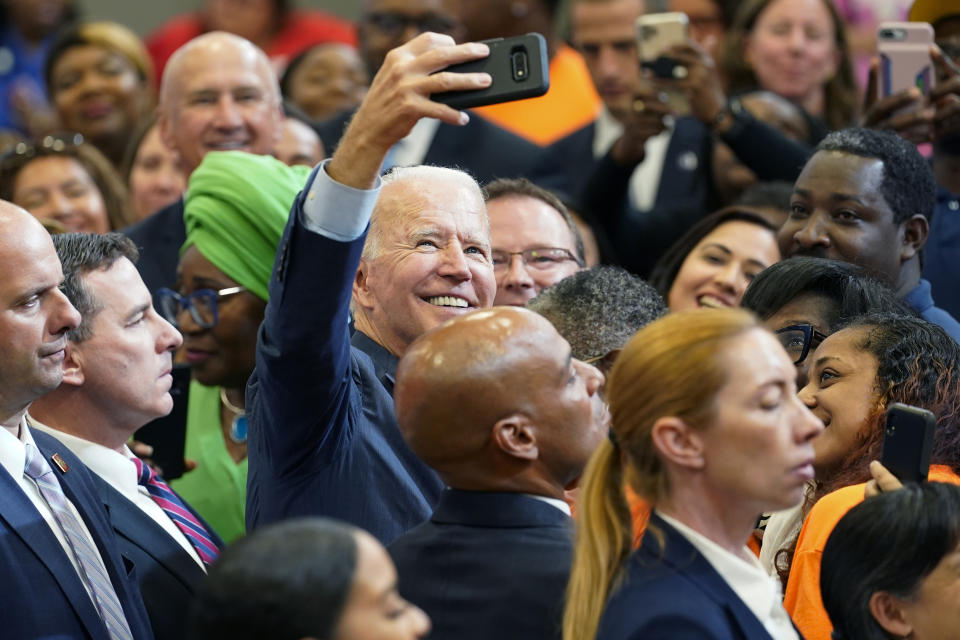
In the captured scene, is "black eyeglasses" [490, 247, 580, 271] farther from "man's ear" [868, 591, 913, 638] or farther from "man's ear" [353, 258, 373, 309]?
"man's ear" [868, 591, 913, 638]

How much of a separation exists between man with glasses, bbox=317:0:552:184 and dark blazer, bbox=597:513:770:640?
11.4ft

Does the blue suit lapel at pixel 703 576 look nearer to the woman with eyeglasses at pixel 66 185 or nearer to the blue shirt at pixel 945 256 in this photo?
the blue shirt at pixel 945 256

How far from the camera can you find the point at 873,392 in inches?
117

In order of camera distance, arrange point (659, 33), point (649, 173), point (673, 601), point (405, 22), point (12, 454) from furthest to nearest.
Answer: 1. point (405, 22)
2. point (649, 173)
3. point (659, 33)
4. point (12, 454)
5. point (673, 601)

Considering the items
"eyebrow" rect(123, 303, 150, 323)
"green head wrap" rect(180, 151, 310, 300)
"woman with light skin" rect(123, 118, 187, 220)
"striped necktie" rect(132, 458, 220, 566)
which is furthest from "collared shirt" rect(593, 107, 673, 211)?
"striped necktie" rect(132, 458, 220, 566)

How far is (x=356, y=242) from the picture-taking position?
2.64 meters

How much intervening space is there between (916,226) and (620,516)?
73.3 inches

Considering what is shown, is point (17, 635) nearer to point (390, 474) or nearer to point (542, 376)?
point (390, 474)

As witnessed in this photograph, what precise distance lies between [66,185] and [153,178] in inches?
17.7

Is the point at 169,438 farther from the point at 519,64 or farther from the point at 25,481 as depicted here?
the point at 519,64

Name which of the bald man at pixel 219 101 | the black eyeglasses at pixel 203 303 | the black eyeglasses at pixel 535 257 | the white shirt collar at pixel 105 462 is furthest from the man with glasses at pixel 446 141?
the white shirt collar at pixel 105 462

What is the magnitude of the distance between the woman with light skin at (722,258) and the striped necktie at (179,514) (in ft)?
5.14

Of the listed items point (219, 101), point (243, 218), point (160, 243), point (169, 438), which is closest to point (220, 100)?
point (219, 101)

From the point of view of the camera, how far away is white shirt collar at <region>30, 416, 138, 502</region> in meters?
3.33
